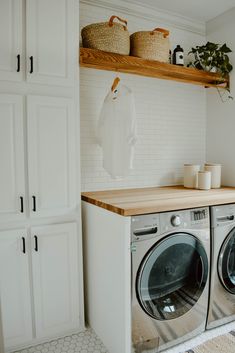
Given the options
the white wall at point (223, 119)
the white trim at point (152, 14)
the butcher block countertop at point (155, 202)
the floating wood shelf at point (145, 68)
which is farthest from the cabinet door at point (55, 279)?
the white trim at point (152, 14)

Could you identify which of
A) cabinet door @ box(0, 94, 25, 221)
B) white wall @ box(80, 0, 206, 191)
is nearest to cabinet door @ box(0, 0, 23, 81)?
cabinet door @ box(0, 94, 25, 221)

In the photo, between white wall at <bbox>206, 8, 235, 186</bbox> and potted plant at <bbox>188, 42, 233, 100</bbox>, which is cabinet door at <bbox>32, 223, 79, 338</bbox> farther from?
potted plant at <bbox>188, 42, 233, 100</bbox>

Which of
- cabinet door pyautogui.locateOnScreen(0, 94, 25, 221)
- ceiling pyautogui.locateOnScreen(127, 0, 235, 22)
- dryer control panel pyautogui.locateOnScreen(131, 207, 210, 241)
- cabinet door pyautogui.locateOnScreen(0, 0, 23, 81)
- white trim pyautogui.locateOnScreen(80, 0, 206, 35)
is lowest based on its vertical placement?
dryer control panel pyautogui.locateOnScreen(131, 207, 210, 241)

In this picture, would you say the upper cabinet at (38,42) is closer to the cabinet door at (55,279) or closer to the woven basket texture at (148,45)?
the woven basket texture at (148,45)

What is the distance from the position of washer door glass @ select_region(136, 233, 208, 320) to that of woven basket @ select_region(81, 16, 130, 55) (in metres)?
1.43

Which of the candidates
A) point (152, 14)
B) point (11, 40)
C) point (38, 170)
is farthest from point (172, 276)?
point (152, 14)

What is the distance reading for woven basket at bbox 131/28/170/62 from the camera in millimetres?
2088

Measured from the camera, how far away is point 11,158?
1702 millimetres

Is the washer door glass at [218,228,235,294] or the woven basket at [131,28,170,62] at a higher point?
the woven basket at [131,28,170,62]

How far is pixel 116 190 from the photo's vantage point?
7.89 feet

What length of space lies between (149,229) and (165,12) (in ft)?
6.85

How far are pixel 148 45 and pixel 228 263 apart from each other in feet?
5.91

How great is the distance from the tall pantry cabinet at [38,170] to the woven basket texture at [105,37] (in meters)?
0.19

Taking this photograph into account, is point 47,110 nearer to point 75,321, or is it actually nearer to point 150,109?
point 150,109
